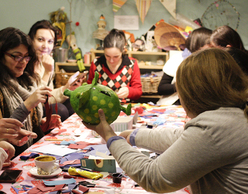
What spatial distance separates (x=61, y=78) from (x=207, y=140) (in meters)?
3.68

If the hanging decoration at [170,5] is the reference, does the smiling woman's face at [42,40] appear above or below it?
below

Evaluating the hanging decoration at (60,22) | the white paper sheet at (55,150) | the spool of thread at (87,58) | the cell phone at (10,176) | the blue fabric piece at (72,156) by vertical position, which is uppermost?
the hanging decoration at (60,22)

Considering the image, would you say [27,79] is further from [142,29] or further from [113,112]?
[142,29]

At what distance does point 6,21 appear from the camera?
4.38m

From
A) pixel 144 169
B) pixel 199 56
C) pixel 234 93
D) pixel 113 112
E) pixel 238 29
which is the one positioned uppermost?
pixel 238 29

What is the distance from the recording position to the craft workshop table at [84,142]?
0.96 m

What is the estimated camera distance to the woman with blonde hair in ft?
2.34

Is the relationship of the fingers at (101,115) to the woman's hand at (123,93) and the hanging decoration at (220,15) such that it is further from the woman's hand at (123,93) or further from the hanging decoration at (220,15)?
the hanging decoration at (220,15)

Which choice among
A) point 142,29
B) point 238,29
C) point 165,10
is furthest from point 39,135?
point 238,29

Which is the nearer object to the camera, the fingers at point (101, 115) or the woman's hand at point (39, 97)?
the fingers at point (101, 115)

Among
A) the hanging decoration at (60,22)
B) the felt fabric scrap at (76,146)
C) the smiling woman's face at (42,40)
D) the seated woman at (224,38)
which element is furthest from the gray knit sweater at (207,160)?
the hanging decoration at (60,22)

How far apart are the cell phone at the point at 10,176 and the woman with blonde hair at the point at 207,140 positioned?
1.54ft

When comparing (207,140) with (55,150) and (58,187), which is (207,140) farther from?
(55,150)

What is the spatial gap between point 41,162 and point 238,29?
427cm
